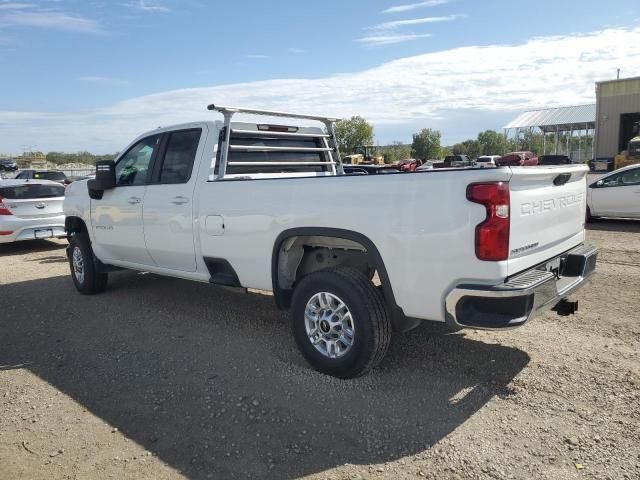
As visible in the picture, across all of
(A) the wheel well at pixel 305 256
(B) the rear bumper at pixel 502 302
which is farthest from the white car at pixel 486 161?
(A) the wheel well at pixel 305 256

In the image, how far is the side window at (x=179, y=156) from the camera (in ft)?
17.5

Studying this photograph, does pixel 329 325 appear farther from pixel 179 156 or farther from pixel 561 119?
pixel 561 119

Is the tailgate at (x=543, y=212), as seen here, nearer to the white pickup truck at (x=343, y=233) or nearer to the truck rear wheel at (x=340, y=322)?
the white pickup truck at (x=343, y=233)

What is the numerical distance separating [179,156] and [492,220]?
136 inches

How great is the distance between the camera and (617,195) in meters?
11.7

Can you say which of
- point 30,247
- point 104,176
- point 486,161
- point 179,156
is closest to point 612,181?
point 179,156

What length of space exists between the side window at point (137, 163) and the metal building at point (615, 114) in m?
44.9

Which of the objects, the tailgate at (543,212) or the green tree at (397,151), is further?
the green tree at (397,151)

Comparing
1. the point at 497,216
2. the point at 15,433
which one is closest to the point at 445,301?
the point at 497,216

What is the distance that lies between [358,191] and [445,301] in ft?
3.22

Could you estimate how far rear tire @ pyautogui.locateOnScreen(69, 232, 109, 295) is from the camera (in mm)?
6855

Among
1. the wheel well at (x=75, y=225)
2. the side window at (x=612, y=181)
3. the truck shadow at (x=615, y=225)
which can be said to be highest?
the wheel well at (x=75, y=225)

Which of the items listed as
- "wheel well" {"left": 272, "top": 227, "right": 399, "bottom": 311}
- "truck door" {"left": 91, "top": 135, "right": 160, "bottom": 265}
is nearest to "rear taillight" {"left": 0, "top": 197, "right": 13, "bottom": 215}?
"truck door" {"left": 91, "top": 135, "right": 160, "bottom": 265}

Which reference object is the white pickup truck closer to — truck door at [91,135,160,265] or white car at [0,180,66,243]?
truck door at [91,135,160,265]
